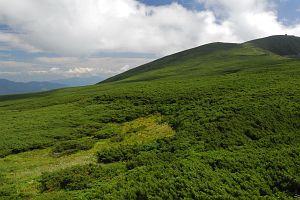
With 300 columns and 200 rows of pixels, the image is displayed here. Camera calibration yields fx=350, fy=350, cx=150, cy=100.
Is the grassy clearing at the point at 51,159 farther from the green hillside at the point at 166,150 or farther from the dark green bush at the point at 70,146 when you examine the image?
the dark green bush at the point at 70,146

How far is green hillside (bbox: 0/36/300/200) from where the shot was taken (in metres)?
23.4

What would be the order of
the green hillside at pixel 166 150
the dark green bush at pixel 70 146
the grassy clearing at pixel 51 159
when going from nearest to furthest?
the green hillside at pixel 166 150
the grassy clearing at pixel 51 159
the dark green bush at pixel 70 146

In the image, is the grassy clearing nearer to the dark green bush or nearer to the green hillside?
the green hillside

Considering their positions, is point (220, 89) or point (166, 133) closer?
point (166, 133)

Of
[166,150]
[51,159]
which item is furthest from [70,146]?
[166,150]

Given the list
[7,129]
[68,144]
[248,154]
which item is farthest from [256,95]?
[7,129]

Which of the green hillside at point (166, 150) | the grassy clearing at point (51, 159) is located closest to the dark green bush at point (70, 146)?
the green hillside at point (166, 150)

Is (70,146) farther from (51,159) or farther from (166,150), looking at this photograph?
(166,150)

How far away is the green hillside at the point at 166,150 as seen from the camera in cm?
2338

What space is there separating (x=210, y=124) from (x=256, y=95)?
14.8 m

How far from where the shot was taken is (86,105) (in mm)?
67500

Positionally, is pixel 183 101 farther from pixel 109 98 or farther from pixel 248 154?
pixel 248 154

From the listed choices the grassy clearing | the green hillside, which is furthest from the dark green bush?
the grassy clearing

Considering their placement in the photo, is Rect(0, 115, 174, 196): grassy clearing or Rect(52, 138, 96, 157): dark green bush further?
Rect(52, 138, 96, 157): dark green bush
